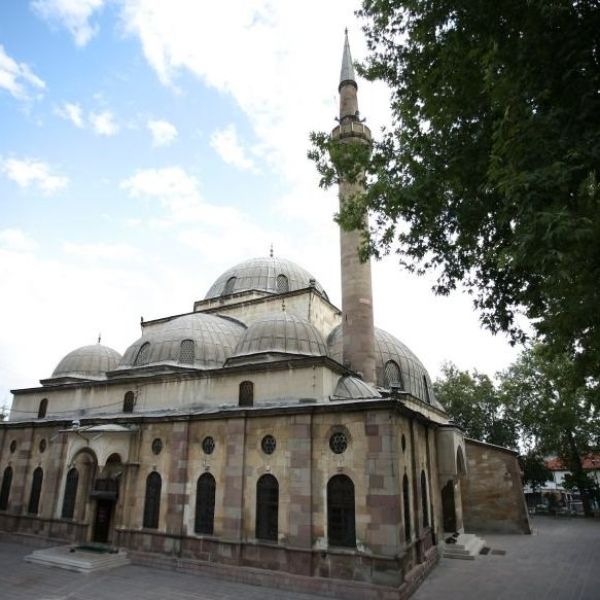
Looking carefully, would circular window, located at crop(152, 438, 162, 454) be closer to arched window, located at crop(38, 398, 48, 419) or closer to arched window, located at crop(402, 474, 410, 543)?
arched window, located at crop(38, 398, 48, 419)

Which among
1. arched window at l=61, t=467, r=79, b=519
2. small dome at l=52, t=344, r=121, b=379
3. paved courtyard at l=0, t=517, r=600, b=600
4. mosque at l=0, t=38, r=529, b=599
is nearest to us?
paved courtyard at l=0, t=517, r=600, b=600

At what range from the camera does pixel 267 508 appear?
1280cm

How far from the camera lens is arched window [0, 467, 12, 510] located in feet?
60.5

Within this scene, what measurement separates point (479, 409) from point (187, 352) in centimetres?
2280

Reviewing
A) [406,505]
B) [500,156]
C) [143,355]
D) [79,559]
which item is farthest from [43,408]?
[500,156]

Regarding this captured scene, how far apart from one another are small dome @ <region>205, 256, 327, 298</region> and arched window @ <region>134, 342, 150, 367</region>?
6238mm

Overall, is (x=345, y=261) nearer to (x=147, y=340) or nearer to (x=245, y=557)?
(x=147, y=340)

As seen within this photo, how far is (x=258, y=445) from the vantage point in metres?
13.4

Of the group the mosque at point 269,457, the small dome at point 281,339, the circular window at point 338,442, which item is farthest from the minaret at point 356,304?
the circular window at point 338,442

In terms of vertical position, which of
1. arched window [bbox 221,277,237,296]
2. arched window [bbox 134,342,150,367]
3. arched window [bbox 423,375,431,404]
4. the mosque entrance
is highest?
arched window [bbox 221,277,237,296]

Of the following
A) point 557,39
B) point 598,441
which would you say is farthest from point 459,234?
point 598,441

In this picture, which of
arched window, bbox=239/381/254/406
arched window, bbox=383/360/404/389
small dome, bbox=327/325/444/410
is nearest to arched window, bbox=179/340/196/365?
arched window, bbox=239/381/254/406

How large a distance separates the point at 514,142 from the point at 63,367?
23.5 meters

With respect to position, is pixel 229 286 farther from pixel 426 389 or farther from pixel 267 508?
pixel 267 508
